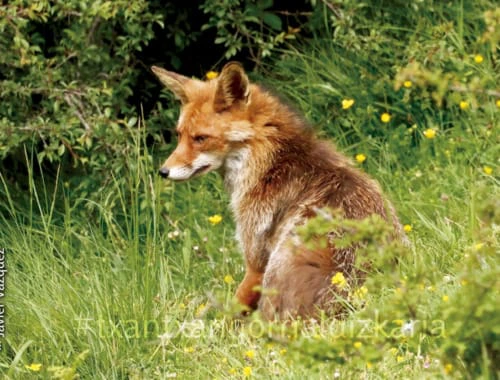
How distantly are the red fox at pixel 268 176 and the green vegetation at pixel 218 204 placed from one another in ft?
0.89

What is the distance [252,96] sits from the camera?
19.6ft

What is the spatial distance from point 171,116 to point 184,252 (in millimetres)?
1537

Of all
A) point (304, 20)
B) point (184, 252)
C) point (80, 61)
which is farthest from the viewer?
point (304, 20)

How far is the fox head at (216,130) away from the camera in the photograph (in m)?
5.84

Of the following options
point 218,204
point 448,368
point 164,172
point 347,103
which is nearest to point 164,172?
point 164,172

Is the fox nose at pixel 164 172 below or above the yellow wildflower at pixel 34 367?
above

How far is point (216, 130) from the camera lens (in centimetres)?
585

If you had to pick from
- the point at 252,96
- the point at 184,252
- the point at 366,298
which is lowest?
the point at 184,252

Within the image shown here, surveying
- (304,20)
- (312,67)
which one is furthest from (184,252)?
(304,20)

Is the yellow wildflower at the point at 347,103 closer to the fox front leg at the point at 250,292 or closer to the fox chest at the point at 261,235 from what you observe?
the fox chest at the point at 261,235

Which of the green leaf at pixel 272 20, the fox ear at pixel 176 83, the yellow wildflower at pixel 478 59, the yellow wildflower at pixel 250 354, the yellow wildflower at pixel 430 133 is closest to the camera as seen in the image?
the yellow wildflower at pixel 250 354

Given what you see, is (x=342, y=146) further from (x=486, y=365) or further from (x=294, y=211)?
(x=486, y=365)

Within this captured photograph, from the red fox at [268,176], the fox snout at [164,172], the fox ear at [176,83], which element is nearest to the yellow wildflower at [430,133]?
the red fox at [268,176]

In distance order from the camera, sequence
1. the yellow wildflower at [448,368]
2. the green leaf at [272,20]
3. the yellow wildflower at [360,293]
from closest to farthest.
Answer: the yellow wildflower at [448,368] → the yellow wildflower at [360,293] → the green leaf at [272,20]
